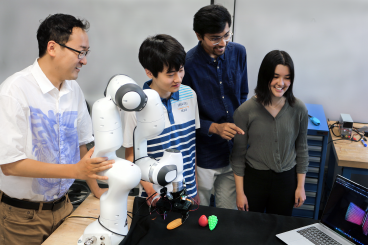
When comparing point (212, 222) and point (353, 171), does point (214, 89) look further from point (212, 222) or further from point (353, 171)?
point (353, 171)

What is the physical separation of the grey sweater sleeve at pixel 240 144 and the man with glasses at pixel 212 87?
0.10 m

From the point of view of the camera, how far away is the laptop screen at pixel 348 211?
3.56 feet

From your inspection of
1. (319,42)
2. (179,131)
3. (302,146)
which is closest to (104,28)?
(179,131)

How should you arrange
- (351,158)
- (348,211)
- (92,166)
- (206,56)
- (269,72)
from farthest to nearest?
(351,158), (206,56), (269,72), (348,211), (92,166)

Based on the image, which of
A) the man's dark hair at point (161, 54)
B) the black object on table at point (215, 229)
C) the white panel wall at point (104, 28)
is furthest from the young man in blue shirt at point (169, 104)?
the white panel wall at point (104, 28)

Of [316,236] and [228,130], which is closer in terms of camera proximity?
[316,236]

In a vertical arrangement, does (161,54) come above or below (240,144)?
above

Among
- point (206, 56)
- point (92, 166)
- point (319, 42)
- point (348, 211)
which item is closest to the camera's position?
point (92, 166)

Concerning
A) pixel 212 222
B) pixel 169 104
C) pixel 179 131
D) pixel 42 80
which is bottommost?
pixel 212 222

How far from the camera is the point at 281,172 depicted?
1592 mm

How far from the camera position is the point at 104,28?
106 inches

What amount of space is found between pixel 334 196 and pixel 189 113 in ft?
2.42

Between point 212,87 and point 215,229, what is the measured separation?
0.85m

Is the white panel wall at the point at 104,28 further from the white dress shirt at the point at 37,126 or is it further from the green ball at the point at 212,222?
A: the green ball at the point at 212,222
